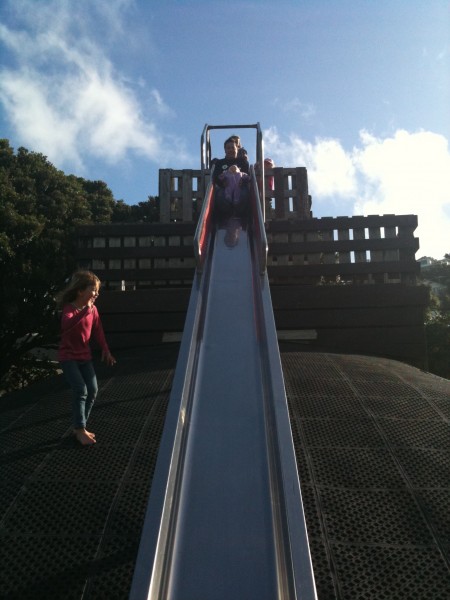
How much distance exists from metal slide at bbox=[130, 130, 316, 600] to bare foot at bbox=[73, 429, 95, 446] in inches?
38.9

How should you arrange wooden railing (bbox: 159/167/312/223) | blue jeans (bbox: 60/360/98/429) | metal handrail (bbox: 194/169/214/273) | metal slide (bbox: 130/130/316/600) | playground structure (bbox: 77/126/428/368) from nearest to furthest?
metal slide (bbox: 130/130/316/600) < blue jeans (bbox: 60/360/98/429) < metal handrail (bbox: 194/169/214/273) < playground structure (bbox: 77/126/428/368) < wooden railing (bbox: 159/167/312/223)

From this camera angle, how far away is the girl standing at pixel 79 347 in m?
3.52

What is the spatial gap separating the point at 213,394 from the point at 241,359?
511 millimetres

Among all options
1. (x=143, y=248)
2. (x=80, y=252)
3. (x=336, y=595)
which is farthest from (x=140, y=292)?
(x=336, y=595)

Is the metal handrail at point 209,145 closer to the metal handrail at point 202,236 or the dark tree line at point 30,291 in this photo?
the metal handrail at point 202,236

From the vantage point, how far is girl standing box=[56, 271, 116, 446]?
3.52 m

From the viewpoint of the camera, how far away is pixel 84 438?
3.55m

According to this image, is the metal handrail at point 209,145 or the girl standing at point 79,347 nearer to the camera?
the girl standing at point 79,347

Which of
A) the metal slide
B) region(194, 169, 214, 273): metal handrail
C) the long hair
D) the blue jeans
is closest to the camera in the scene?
the metal slide

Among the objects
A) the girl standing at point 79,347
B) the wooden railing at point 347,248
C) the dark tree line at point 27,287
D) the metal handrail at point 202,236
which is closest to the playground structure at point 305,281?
the wooden railing at point 347,248

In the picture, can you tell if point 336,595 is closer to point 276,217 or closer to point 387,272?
point 387,272

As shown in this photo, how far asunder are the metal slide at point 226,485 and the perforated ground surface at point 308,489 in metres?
0.36

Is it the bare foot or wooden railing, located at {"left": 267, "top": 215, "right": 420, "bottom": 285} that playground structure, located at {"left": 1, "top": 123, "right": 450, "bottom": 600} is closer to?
the bare foot

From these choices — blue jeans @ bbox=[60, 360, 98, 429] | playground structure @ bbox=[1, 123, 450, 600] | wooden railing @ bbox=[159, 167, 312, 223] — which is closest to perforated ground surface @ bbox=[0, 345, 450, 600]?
playground structure @ bbox=[1, 123, 450, 600]
